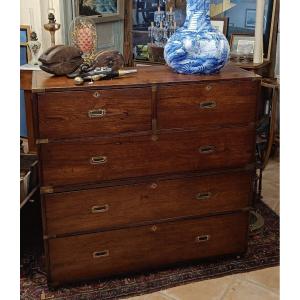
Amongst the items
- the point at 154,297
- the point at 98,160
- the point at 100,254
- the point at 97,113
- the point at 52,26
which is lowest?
the point at 154,297

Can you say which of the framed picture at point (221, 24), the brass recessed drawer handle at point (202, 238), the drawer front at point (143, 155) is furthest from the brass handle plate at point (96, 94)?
the framed picture at point (221, 24)

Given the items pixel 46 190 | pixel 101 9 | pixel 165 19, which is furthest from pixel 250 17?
pixel 46 190

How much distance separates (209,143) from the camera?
2.11 meters

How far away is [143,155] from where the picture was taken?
6.68 feet

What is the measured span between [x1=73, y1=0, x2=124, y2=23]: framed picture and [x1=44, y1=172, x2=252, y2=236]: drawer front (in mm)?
1586

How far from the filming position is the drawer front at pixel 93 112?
6.09 ft

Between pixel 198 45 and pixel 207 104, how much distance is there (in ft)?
→ 0.92

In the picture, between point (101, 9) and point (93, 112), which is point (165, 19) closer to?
point (101, 9)

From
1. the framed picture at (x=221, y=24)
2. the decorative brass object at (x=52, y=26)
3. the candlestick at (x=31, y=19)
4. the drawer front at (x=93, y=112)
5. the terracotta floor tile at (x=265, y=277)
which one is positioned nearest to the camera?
the drawer front at (x=93, y=112)

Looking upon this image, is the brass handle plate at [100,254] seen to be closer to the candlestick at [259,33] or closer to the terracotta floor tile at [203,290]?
the terracotta floor tile at [203,290]

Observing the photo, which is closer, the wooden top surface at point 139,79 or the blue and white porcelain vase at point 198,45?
the wooden top surface at point 139,79

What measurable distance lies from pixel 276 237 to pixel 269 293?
534 millimetres

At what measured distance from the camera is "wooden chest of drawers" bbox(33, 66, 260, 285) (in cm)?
192
